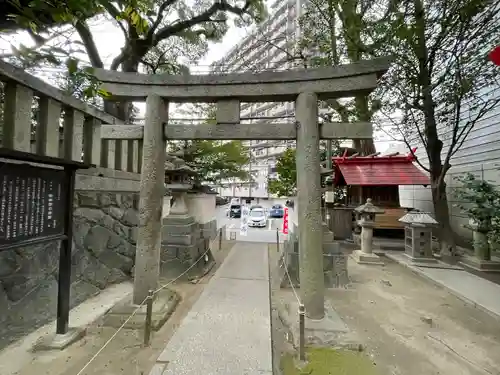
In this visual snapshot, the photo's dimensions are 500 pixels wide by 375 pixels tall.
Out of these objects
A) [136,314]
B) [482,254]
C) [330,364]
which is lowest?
[330,364]

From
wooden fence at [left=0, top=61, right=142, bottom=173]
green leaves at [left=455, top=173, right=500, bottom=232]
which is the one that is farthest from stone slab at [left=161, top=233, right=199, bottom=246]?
green leaves at [left=455, top=173, right=500, bottom=232]

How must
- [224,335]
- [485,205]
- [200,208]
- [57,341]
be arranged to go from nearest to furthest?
[57,341], [224,335], [485,205], [200,208]

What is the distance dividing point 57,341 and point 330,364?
3371 mm

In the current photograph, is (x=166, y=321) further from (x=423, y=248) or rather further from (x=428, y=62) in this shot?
(x=428, y=62)

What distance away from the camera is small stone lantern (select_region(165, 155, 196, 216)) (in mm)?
6910

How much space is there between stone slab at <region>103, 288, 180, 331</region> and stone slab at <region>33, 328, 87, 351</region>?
42cm

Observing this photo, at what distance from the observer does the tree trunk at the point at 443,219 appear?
863cm

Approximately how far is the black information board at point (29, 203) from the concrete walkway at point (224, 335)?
6.46ft

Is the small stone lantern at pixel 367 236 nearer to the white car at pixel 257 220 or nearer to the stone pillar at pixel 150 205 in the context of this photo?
the stone pillar at pixel 150 205

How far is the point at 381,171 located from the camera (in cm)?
1094

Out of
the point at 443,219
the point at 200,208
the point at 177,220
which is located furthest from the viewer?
the point at 200,208

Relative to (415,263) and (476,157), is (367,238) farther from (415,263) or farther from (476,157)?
(476,157)

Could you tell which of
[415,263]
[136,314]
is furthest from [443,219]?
[136,314]

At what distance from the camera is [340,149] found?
15.1m
